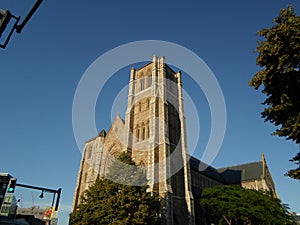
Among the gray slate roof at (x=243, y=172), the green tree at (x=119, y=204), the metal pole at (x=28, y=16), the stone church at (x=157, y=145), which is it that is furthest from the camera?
the gray slate roof at (x=243, y=172)

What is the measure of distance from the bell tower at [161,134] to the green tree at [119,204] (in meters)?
4.45

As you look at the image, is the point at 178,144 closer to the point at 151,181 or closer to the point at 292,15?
the point at 151,181

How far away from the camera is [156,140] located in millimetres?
30938

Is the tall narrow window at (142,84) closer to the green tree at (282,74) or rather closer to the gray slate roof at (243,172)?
the green tree at (282,74)

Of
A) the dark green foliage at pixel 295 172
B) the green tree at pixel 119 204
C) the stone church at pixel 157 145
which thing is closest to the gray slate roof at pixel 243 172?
the stone church at pixel 157 145

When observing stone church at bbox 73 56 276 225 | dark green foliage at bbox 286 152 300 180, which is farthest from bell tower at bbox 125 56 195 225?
dark green foliage at bbox 286 152 300 180

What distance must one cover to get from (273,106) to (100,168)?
28.7 meters

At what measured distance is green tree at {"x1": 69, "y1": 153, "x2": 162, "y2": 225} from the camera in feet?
65.8

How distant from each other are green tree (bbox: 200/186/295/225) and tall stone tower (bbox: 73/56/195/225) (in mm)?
4470

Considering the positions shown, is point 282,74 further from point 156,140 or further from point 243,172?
point 243,172

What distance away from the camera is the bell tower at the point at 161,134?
27.7m

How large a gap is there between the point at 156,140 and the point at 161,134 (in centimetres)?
116

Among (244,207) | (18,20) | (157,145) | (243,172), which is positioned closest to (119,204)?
(157,145)

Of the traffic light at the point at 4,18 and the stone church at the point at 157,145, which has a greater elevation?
the stone church at the point at 157,145
